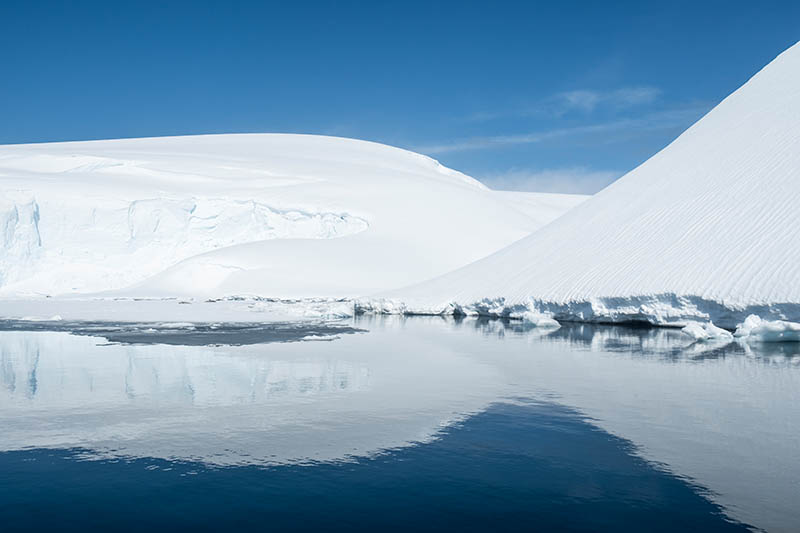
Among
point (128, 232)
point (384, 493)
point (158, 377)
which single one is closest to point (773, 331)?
point (158, 377)

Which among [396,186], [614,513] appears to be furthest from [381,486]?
[396,186]

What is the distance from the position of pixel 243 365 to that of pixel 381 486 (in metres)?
5.38

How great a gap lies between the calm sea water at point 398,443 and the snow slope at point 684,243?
4.74 meters

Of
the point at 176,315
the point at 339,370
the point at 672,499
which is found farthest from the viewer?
the point at 176,315

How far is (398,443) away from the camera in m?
5.30

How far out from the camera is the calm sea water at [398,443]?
385cm

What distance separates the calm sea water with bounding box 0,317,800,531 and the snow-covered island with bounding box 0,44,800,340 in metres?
6.20

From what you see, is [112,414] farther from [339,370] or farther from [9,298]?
[9,298]

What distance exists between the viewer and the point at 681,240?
17.4m

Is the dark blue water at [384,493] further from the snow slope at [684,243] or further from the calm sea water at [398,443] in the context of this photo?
the snow slope at [684,243]

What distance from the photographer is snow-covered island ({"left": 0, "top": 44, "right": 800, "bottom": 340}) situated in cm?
1600

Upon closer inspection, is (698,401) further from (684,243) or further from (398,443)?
(684,243)

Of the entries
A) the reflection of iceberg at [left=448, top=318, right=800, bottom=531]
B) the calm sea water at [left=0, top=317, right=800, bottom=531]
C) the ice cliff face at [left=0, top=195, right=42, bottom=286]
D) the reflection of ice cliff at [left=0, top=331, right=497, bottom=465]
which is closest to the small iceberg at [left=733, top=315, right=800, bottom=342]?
the reflection of iceberg at [left=448, top=318, right=800, bottom=531]

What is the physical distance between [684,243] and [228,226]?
2581 cm
